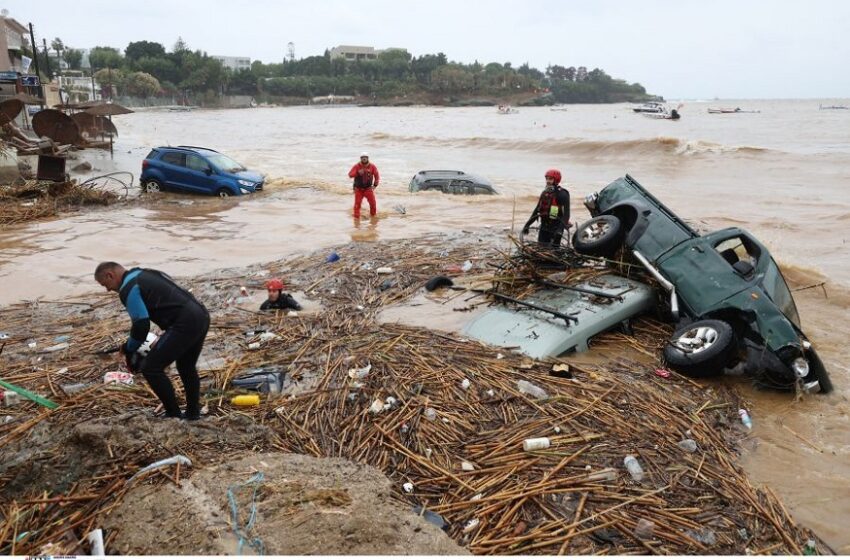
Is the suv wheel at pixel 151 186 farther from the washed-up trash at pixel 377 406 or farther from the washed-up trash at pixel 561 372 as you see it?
the washed-up trash at pixel 561 372

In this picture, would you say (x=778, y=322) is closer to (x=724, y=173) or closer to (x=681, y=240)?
(x=681, y=240)

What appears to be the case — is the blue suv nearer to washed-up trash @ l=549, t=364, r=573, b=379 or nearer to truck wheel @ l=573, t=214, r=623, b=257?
truck wheel @ l=573, t=214, r=623, b=257

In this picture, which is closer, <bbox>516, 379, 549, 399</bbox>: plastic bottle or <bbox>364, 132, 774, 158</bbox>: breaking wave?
<bbox>516, 379, 549, 399</bbox>: plastic bottle

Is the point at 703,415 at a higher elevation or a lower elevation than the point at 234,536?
lower

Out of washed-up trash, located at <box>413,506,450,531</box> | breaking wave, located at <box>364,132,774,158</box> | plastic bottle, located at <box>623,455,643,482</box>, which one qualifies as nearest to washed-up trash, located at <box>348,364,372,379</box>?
washed-up trash, located at <box>413,506,450,531</box>

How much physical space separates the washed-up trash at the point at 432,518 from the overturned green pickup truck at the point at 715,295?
10.7 ft

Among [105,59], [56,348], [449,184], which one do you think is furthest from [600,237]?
[105,59]

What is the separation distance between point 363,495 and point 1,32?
55917 millimetres

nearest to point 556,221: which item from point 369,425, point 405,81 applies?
point 369,425

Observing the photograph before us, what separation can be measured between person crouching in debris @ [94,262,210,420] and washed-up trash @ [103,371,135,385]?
107 cm

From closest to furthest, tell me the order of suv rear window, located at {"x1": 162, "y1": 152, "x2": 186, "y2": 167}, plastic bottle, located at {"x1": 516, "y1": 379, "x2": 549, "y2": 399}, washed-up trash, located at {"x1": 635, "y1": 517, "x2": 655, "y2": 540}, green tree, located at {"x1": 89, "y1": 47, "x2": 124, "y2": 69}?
washed-up trash, located at {"x1": 635, "y1": 517, "x2": 655, "y2": 540}, plastic bottle, located at {"x1": 516, "y1": 379, "x2": 549, "y2": 399}, suv rear window, located at {"x1": 162, "y1": 152, "x2": 186, "y2": 167}, green tree, located at {"x1": 89, "y1": 47, "x2": 124, "y2": 69}

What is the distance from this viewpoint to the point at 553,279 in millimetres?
7285

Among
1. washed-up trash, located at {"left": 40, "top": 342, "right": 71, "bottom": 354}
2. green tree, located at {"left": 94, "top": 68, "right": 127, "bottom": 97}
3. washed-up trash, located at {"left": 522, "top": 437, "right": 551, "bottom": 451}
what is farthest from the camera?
green tree, located at {"left": 94, "top": 68, "right": 127, "bottom": 97}

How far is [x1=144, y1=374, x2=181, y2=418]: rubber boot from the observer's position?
4.31 m
